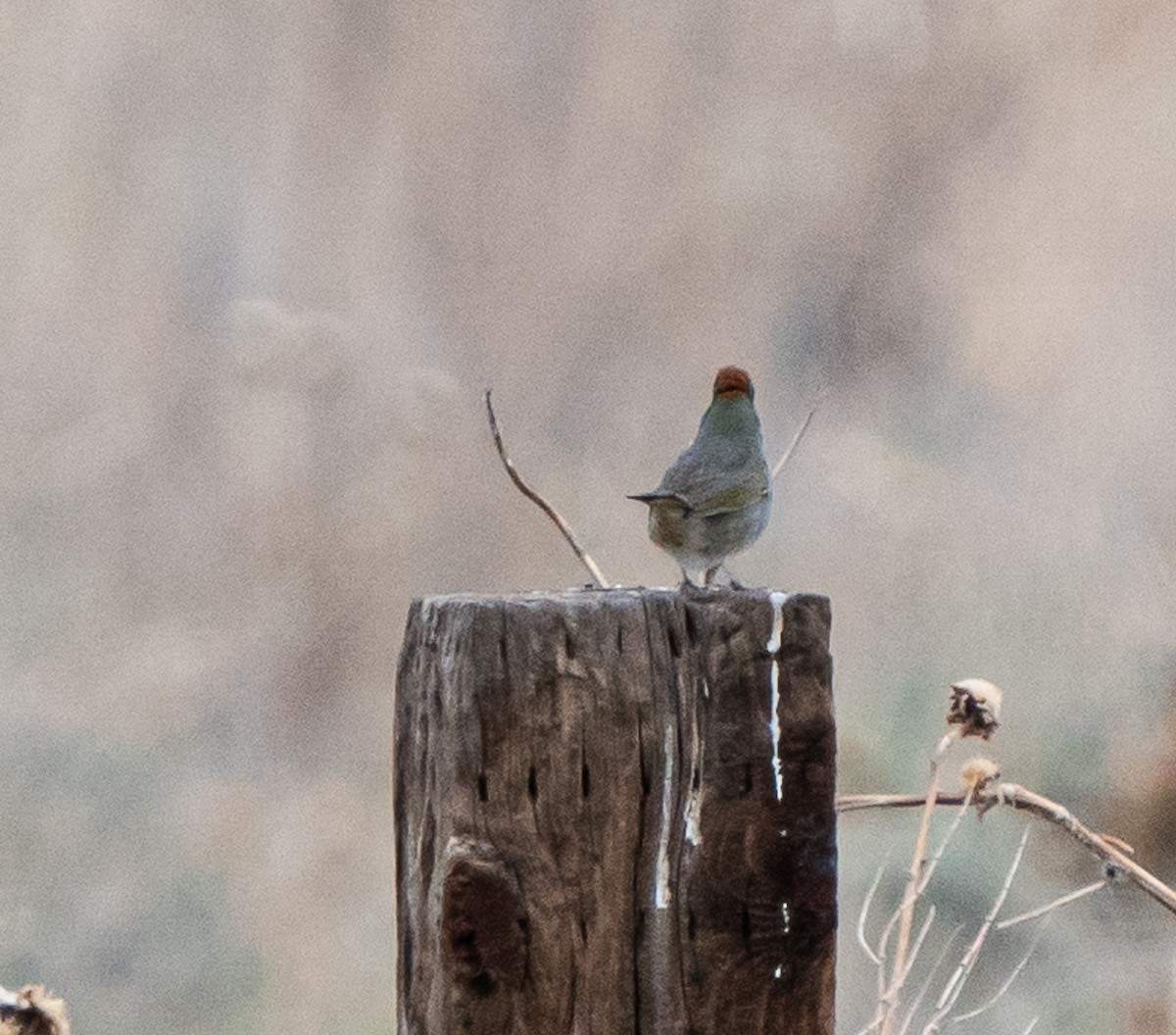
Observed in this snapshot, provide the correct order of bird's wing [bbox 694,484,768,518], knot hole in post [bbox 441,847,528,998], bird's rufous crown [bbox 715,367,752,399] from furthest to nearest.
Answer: bird's rufous crown [bbox 715,367,752,399] < bird's wing [bbox 694,484,768,518] < knot hole in post [bbox 441,847,528,998]

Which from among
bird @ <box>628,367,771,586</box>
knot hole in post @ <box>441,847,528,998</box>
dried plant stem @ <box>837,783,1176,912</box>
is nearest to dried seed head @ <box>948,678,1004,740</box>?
dried plant stem @ <box>837,783,1176,912</box>

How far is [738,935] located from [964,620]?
335 centimetres

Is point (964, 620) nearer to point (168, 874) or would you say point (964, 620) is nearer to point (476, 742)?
point (168, 874)

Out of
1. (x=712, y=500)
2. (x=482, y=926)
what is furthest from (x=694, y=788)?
(x=712, y=500)

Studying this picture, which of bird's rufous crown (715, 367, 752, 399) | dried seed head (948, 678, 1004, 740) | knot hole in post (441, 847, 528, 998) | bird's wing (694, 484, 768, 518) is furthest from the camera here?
dried seed head (948, 678, 1004, 740)

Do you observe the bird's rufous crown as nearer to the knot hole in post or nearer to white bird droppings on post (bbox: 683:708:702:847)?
white bird droppings on post (bbox: 683:708:702:847)

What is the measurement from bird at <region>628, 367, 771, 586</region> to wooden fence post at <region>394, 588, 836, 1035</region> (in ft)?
2.36

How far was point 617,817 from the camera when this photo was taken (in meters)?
1.36

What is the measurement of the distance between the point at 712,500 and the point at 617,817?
0.84 metres

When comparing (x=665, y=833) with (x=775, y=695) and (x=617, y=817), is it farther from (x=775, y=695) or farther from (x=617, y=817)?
(x=775, y=695)

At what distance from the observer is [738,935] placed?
54.4 inches

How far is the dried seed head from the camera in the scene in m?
2.66

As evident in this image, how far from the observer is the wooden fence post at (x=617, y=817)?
1349mm

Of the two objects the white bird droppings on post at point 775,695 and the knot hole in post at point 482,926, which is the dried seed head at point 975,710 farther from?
the knot hole in post at point 482,926
